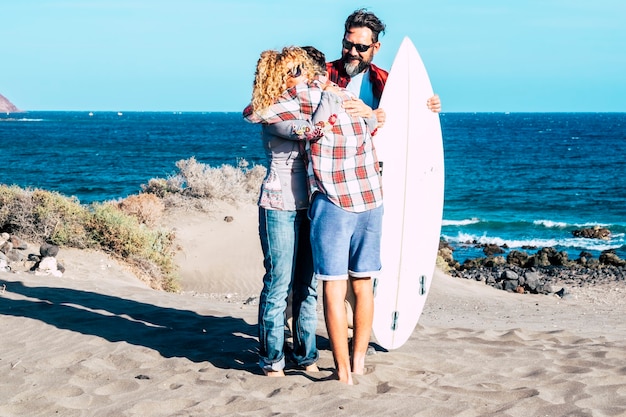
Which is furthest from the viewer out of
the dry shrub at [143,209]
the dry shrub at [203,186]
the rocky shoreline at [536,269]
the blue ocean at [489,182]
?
the blue ocean at [489,182]

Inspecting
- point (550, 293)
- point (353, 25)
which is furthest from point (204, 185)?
point (353, 25)

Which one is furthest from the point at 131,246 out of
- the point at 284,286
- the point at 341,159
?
the point at 341,159

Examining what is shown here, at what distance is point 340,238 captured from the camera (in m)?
4.13

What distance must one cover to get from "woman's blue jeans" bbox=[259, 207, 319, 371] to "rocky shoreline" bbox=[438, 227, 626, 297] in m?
7.47

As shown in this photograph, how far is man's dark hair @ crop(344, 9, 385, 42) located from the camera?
4.66 m

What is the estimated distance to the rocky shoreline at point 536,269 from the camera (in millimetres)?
11914

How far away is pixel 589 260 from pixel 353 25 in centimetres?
1309

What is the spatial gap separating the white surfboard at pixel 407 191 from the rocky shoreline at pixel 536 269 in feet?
Result: 20.6

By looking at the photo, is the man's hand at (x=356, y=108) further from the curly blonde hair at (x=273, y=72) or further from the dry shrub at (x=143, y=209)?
the dry shrub at (x=143, y=209)

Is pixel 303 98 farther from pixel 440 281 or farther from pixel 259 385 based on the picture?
pixel 440 281

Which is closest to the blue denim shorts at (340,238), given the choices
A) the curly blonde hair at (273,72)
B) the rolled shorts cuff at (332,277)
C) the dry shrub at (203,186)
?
the rolled shorts cuff at (332,277)

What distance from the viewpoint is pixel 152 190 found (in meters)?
14.7

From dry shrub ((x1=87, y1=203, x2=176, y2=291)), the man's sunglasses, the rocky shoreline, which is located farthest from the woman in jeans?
the rocky shoreline

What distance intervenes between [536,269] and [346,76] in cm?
1130
